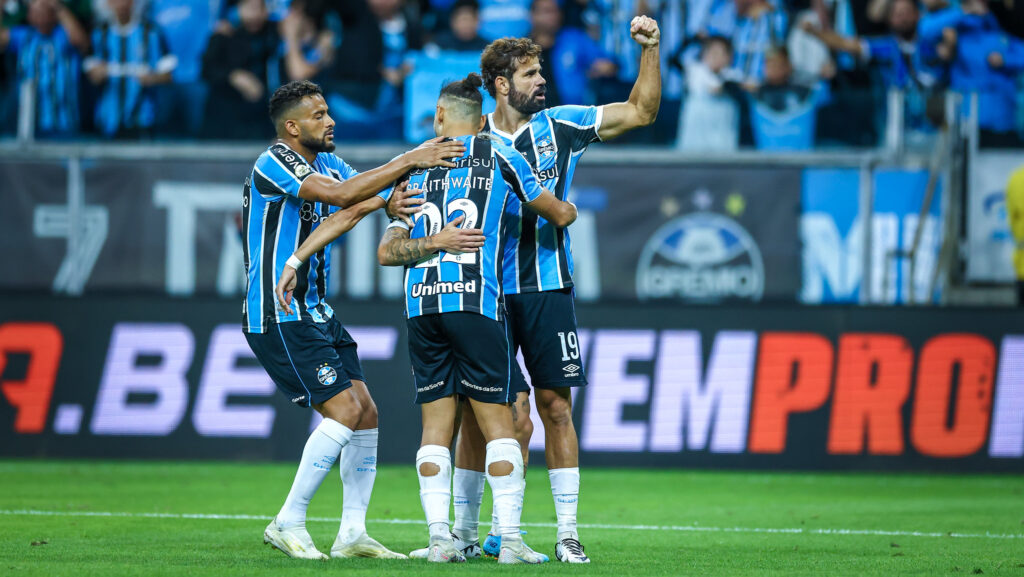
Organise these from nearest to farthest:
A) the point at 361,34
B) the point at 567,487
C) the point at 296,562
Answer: the point at 296,562, the point at 567,487, the point at 361,34

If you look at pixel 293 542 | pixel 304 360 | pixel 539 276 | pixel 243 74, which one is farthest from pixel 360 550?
pixel 243 74

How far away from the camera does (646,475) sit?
11484 mm

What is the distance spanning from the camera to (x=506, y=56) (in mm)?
6391

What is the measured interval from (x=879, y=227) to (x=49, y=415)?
804 cm

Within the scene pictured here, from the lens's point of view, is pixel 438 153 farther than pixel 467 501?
No

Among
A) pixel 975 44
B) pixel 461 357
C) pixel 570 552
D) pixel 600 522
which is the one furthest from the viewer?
pixel 975 44

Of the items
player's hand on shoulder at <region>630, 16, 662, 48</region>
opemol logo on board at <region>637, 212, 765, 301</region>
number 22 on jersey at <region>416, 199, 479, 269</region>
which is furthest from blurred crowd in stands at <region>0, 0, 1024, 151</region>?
number 22 on jersey at <region>416, 199, 479, 269</region>

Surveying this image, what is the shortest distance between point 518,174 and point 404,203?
553 millimetres

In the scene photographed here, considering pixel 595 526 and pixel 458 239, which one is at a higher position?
pixel 458 239

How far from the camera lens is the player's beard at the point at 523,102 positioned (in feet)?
21.1

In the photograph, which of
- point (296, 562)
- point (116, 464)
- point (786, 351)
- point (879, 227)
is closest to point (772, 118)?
point (879, 227)

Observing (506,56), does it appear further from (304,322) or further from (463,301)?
(304,322)

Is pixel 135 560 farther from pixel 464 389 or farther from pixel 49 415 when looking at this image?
pixel 49 415

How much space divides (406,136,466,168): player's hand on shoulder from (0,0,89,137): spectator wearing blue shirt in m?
8.39
